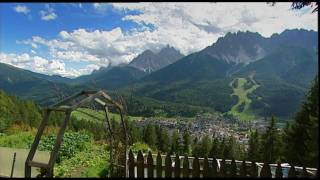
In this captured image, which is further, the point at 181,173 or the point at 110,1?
the point at 181,173

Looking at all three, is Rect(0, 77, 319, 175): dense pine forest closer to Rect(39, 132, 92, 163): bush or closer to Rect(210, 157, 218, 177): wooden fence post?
Rect(39, 132, 92, 163): bush

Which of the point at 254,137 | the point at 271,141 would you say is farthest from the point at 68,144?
the point at 254,137

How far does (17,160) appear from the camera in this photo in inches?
614

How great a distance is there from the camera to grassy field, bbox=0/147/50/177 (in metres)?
13.1

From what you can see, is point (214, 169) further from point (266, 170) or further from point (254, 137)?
point (254, 137)

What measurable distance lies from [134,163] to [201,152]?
94.6 m

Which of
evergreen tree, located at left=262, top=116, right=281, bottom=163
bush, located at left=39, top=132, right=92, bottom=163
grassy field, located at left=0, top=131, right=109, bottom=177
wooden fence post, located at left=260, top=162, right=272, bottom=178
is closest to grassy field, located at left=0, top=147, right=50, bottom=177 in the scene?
grassy field, located at left=0, top=131, right=109, bottom=177

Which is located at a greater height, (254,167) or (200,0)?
(200,0)

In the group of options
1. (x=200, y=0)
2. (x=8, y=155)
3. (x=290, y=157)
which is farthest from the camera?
(x=290, y=157)

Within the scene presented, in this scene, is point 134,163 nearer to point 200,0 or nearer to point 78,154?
point 200,0

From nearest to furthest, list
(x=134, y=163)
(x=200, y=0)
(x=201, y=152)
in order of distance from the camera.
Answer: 1. (x=200, y=0)
2. (x=134, y=163)
3. (x=201, y=152)

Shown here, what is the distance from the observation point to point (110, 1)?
397cm

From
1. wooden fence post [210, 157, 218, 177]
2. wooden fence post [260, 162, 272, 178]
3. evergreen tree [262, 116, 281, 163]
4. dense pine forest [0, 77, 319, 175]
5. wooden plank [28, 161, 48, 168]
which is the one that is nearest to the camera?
wooden plank [28, 161, 48, 168]

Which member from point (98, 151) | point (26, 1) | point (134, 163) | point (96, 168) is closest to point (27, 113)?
point (98, 151)
